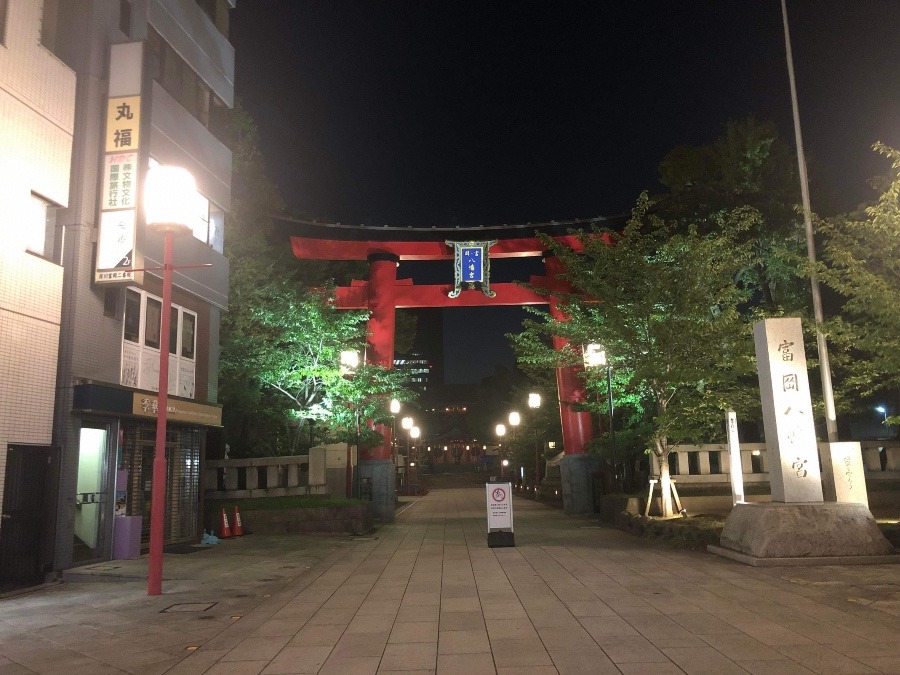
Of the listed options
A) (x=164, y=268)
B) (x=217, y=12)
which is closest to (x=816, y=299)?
(x=164, y=268)

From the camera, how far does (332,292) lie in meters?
26.7

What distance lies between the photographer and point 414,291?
30.0 m

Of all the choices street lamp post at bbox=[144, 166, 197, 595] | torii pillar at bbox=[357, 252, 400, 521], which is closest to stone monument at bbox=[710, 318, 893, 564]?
street lamp post at bbox=[144, 166, 197, 595]

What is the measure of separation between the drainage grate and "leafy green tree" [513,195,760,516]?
10949 mm

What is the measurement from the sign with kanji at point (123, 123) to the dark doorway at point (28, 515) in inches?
232

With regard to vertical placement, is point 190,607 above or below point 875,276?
below

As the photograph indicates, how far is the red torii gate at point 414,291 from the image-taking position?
2791 cm

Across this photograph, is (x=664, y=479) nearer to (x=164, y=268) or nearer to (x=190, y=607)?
(x=190, y=607)

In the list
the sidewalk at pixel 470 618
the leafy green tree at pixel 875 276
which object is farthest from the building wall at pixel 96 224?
the leafy green tree at pixel 875 276

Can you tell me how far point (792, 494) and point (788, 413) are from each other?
4.71 ft

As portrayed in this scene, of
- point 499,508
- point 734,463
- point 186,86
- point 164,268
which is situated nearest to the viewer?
point 164,268

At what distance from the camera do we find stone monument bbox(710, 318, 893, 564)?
12117 millimetres

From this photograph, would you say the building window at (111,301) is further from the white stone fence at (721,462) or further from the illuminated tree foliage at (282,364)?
the white stone fence at (721,462)

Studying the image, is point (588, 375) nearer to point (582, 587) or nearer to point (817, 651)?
point (582, 587)
